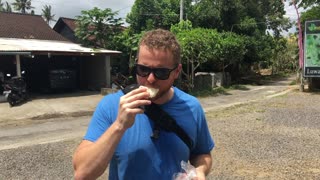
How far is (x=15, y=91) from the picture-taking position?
16.4 metres

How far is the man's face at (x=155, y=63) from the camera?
196cm

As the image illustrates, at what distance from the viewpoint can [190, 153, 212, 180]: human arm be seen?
2.20m

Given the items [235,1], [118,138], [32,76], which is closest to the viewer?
[118,138]

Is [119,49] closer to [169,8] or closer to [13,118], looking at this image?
[169,8]

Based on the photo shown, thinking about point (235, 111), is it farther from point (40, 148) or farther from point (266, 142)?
point (40, 148)

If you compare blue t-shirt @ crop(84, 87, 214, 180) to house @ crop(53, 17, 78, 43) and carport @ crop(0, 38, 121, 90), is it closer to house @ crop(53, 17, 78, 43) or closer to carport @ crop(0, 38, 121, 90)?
carport @ crop(0, 38, 121, 90)

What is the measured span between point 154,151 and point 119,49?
2209 centimetres

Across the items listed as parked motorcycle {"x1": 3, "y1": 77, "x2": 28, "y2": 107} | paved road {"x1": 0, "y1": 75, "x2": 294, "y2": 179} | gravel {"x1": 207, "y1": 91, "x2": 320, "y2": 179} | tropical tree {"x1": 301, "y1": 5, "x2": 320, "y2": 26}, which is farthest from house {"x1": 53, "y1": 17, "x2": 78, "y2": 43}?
gravel {"x1": 207, "y1": 91, "x2": 320, "y2": 179}

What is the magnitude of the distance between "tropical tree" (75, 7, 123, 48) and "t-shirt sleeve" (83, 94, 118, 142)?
2222 centimetres

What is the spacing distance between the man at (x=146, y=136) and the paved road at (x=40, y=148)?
14.9 ft

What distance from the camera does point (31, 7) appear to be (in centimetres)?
7544

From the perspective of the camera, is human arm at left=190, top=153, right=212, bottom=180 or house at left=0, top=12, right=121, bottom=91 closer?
human arm at left=190, top=153, right=212, bottom=180

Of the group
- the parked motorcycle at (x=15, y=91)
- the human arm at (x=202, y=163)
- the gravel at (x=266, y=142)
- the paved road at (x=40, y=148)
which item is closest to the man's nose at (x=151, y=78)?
the human arm at (x=202, y=163)

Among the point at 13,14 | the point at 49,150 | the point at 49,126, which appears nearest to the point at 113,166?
the point at 49,150
